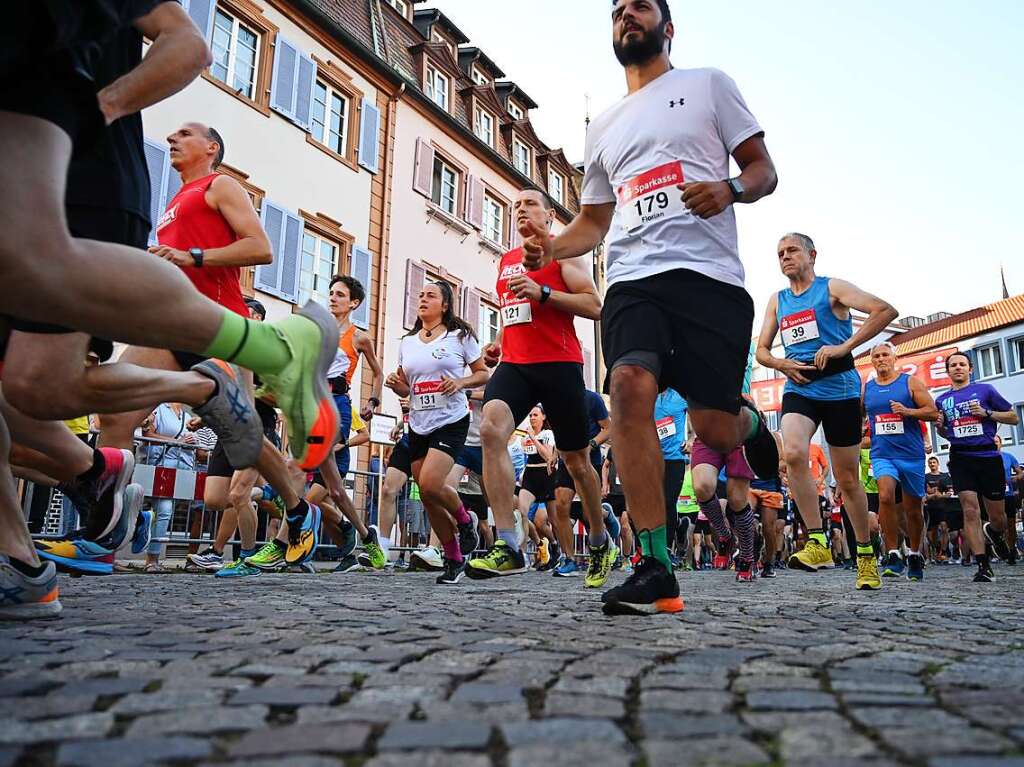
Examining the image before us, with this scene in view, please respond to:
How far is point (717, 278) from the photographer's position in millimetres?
3578

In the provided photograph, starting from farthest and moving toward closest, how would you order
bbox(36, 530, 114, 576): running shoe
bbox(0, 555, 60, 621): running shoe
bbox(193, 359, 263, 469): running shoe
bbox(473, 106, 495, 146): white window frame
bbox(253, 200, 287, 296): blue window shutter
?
bbox(473, 106, 495, 146): white window frame < bbox(253, 200, 287, 296): blue window shutter < bbox(36, 530, 114, 576): running shoe < bbox(193, 359, 263, 469): running shoe < bbox(0, 555, 60, 621): running shoe

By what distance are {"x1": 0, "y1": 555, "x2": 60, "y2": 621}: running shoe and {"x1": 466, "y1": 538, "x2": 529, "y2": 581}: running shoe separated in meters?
2.56

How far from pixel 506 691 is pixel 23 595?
75.5 inches

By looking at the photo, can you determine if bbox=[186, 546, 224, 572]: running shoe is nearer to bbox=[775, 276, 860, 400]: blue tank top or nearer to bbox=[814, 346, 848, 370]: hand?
bbox=[775, 276, 860, 400]: blue tank top

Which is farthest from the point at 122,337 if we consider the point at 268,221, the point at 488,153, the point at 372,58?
the point at 488,153

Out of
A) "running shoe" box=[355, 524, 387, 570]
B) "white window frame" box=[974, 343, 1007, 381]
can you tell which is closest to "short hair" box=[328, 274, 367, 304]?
"running shoe" box=[355, 524, 387, 570]

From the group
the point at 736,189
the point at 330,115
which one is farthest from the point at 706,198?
the point at 330,115

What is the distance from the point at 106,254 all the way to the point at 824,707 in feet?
5.67

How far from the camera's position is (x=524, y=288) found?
505 centimetres

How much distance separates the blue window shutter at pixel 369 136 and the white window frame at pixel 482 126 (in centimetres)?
483

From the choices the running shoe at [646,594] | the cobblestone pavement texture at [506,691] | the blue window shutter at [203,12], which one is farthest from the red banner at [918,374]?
the cobblestone pavement texture at [506,691]

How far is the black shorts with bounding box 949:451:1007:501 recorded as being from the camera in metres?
8.55

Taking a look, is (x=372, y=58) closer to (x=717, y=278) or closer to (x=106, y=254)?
(x=717, y=278)

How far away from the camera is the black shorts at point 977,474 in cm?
855
